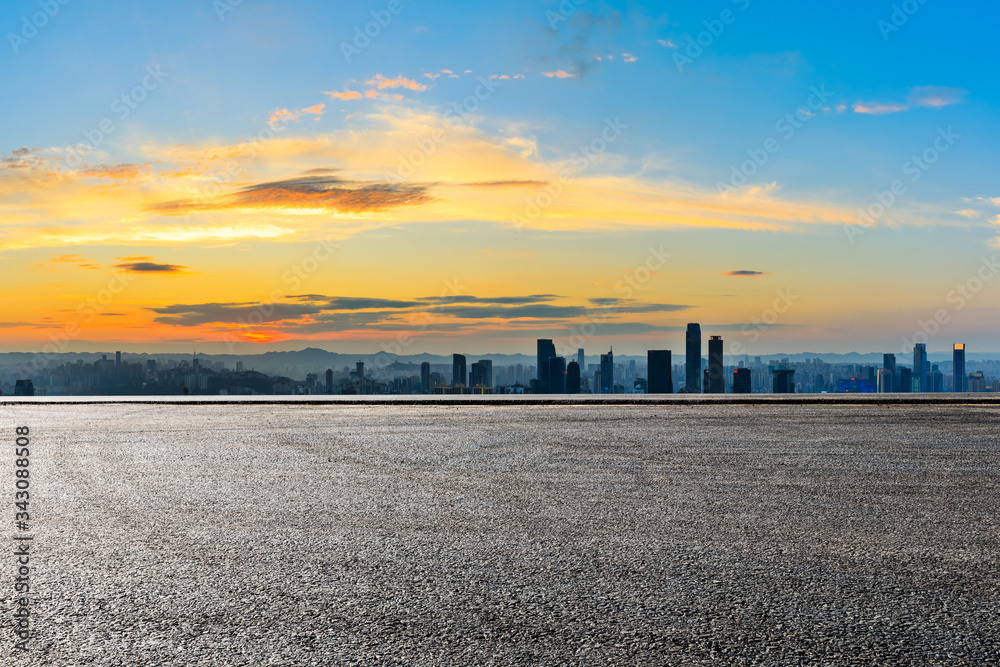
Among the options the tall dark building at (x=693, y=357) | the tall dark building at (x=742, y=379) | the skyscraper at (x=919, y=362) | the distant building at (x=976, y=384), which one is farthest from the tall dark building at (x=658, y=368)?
the skyscraper at (x=919, y=362)

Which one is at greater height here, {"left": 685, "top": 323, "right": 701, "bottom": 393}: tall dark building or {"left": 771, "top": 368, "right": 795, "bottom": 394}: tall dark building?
{"left": 685, "top": 323, "right": 701, "bottom": 393}: tall dark building

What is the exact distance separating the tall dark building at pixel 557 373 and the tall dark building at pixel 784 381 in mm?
15777

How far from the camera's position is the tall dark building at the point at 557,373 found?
50.3 meters

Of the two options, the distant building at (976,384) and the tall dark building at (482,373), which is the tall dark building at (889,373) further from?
the tall dark building at (482,373)

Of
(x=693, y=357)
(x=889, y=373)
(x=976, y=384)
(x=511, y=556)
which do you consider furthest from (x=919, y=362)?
(x=511, y=556)

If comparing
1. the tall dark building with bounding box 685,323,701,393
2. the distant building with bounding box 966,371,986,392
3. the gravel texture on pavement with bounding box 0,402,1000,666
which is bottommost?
the gravel texture on pavement with bounding box 0,402,1000,666

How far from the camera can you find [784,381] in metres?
34.7

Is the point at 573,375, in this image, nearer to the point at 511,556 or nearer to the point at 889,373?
the point at 889,373

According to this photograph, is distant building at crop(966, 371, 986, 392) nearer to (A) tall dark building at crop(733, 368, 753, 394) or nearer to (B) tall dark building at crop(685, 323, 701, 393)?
(A) tall dark building at crop(733, 368, 753, 394)

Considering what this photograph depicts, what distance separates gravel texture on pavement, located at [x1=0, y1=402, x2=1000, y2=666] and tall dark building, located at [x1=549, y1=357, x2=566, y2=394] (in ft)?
120

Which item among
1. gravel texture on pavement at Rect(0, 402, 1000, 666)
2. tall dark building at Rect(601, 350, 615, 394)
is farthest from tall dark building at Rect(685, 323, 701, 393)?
gravel texture on pavement at Rect(0, 402, 1000, 666)

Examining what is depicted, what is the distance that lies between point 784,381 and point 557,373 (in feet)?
69.6

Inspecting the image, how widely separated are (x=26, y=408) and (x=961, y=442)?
24288mm

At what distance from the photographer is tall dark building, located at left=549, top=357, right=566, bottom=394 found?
50287 mm
